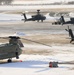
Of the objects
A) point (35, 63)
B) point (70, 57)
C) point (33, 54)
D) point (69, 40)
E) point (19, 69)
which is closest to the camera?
point (19, 69)

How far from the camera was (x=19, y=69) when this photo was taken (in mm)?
22047

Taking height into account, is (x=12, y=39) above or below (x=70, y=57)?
above

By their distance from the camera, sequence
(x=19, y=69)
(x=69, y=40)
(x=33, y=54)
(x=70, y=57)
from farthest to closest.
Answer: (x=69, y=40) < (x=33, y=54) < (x=70, y=57) < (x=19, y=69)

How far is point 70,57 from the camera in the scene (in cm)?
2659

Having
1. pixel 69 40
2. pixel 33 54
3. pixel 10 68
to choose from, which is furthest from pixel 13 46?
pixel 69 40

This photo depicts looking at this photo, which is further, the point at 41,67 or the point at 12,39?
the point at 12,39

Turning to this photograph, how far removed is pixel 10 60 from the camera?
81.1 ft

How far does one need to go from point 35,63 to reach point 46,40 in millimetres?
13296

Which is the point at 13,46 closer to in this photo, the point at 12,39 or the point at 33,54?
the point at 12,39

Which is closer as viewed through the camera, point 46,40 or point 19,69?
point 19,69

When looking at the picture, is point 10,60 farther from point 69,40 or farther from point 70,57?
point 69,40

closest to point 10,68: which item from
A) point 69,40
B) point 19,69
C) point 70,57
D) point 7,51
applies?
point 19,69

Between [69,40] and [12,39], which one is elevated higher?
[12,39]

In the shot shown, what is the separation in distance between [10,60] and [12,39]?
141 cm
